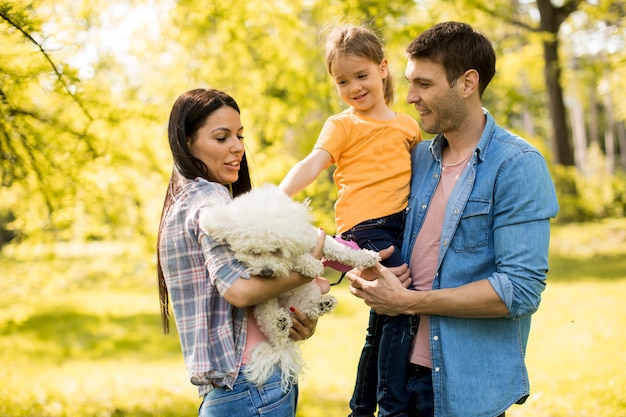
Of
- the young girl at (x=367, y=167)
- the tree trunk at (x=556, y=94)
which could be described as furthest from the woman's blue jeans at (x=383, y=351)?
the tree trunk at (x=556, y=94)

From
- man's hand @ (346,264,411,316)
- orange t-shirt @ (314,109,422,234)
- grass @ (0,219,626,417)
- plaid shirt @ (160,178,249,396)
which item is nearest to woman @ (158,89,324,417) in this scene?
plaid shirt @ (160,178,249,396)

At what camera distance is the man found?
2.57 m

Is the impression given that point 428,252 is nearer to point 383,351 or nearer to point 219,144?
point 383,351

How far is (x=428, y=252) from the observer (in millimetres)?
2855

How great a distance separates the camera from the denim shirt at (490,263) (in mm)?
2566

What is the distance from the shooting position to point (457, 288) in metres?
2.61

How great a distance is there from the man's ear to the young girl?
18.8 inches

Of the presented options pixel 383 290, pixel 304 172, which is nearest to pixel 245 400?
pixel 383 290

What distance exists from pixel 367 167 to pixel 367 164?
0.06 feet

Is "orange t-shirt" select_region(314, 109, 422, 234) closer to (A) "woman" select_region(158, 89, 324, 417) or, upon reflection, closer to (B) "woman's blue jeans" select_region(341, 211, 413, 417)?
(B) "woman's blue jeans" select_region(341, 211, 413, 417)

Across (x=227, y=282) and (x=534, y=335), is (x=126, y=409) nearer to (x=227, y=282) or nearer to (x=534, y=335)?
A: (x=227, y=282)

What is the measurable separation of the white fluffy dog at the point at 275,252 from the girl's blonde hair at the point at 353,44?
1.12 metres

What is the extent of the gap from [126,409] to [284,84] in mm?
4689

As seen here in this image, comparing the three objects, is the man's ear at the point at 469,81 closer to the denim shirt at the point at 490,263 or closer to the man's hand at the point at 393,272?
the denim shirt at the point at 490,263
